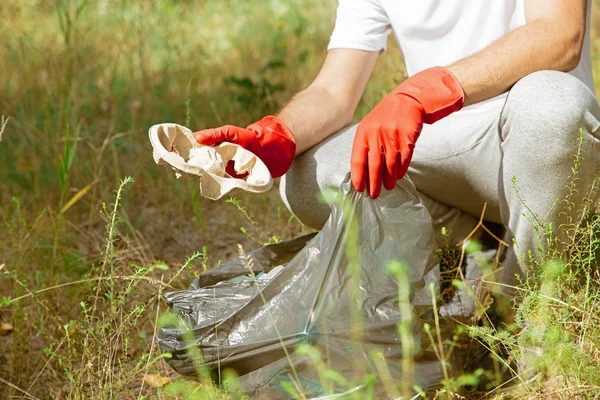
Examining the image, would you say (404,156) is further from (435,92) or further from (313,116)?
(313,116)

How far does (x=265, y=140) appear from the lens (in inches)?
72.0

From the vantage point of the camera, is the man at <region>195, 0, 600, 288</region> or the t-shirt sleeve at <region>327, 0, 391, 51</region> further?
the t-shirt sleeve at <region>327, 0, 391, 51</region>

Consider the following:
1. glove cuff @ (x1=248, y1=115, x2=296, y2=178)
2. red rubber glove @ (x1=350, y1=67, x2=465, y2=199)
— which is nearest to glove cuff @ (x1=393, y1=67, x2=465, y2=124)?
red rubber glove @ (x1=350, y1=67, x2=465, y2=199)

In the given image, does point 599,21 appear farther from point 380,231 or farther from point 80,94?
point 380,231

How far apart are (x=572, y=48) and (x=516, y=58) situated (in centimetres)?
15

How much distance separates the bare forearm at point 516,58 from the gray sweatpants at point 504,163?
0.14ft

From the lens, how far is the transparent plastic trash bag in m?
1.46

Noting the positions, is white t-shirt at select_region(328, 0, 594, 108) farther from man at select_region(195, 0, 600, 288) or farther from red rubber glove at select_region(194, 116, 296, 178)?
red rubber glove at select_region(194, 116, 296, 178)

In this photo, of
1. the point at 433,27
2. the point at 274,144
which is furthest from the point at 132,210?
the point at 433,27

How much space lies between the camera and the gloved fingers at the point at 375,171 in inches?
60.5

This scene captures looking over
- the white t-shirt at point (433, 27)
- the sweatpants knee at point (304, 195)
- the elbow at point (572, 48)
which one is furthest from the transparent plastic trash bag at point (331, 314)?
the white t-shirt at point (433, 27)

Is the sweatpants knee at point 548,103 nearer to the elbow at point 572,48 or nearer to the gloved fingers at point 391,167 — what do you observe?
the elbow at point 572,48

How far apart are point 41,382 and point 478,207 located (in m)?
1.26

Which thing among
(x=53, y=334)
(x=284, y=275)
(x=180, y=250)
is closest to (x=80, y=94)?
(x=180, y=250)
